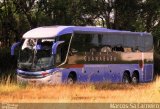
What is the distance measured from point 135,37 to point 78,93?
1265 cm

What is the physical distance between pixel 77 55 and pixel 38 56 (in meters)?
2.24

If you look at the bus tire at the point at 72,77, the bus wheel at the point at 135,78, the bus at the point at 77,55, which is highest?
the bus at the point at 77,55

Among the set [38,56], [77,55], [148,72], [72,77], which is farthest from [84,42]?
[148,72]

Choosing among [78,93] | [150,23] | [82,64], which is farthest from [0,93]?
[150,23]

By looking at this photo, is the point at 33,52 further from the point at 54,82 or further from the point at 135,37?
the point at 135,37

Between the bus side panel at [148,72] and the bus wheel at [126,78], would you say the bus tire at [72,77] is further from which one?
the bus side panel at [148,72]

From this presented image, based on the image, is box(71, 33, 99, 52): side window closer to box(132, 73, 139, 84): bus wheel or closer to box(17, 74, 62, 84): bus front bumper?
box(17, 74, 62, 84): bus front bumper

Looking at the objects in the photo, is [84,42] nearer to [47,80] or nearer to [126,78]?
[47,80]

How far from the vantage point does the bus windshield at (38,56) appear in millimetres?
24984

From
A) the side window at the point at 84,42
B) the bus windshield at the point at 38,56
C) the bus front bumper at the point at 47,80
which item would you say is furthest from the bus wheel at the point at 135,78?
the bus windshield at the point at 38,56

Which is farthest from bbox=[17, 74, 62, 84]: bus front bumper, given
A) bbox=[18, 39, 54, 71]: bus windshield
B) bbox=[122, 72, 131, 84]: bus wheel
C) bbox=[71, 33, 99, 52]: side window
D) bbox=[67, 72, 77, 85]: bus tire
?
bbox=[122, 72, 131, 84]: bus wheel

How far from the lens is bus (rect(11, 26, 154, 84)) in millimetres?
25094

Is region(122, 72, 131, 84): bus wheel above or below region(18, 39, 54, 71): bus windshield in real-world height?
below

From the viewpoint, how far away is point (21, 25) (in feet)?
132
